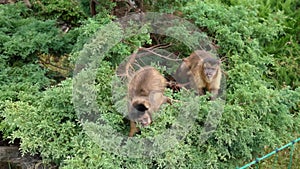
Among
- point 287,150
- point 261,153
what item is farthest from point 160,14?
point 287,150

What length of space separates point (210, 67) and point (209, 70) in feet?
0.09

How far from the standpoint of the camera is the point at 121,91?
327 cm

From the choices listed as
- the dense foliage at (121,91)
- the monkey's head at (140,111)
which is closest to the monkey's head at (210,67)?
the dense foliage at (121,91)

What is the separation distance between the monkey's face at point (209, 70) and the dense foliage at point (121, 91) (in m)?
0.21

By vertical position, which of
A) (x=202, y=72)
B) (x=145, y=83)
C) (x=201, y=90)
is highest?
(x=145, y=83)

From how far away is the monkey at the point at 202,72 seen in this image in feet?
11.8

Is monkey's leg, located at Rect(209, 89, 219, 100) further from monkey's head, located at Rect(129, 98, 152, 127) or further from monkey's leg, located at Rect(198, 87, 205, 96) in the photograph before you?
monkey's head, located at Rect(129, 98, 152, 127)

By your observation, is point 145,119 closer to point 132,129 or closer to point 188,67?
point 132,129

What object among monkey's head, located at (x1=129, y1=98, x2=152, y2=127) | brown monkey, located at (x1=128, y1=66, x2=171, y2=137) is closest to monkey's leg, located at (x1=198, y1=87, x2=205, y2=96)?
brown monkey, located at (x1=128, y1=66, x2=171, y2=137)

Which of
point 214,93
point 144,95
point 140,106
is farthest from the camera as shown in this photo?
point 214,93

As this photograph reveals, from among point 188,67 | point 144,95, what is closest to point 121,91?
point 144,95

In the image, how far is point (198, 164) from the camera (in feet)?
10.4

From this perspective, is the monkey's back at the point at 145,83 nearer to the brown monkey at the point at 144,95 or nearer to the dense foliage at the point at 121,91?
the brown monkey at the point at 144,95

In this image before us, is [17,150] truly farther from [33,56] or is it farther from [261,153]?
[261,153]
